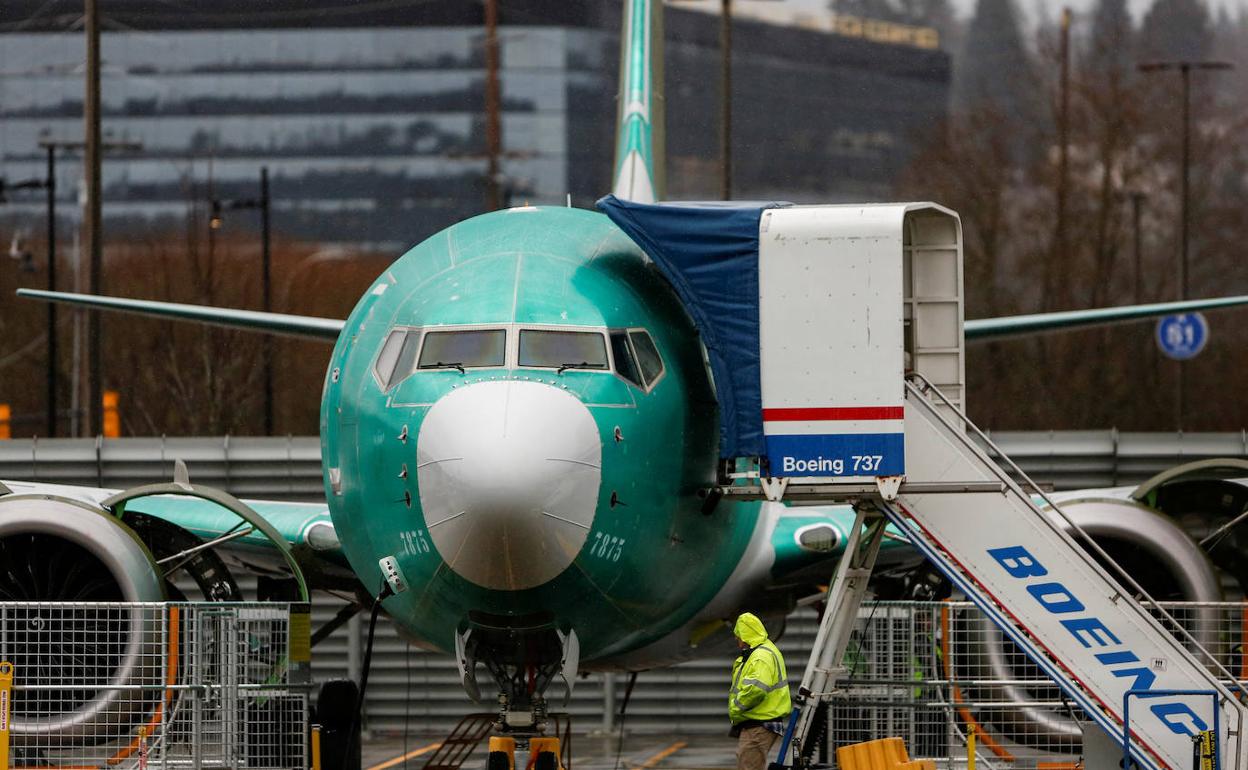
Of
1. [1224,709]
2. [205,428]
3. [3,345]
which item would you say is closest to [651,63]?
[1224,709]

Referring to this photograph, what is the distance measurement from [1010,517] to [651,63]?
8280 mm

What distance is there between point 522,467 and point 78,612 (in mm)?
6743

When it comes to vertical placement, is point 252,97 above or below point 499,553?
above

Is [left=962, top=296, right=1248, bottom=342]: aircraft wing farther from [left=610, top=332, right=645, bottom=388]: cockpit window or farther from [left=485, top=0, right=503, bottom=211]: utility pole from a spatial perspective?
[left=485, top=0, right=503, bottom=211]: utility pole

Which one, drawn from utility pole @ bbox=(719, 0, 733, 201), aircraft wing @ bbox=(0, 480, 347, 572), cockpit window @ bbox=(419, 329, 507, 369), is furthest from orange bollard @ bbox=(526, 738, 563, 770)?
utility pole @ bbox=(719, 0, 733, 201)

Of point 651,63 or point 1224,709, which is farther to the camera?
point 651,63

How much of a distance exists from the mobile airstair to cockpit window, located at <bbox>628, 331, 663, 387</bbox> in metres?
0.33

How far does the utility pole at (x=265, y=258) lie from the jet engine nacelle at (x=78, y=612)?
2029cm

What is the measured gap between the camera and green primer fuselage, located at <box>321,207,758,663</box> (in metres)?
11.3

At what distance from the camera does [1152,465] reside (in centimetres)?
2434

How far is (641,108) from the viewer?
61.9ft

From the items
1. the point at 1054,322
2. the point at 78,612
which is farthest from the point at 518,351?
the point at 1054,322

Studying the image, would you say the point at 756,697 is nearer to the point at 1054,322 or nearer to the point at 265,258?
the point at 1054,322

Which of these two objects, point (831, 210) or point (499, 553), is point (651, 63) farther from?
point (499, 553)
